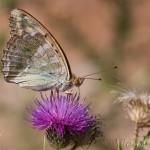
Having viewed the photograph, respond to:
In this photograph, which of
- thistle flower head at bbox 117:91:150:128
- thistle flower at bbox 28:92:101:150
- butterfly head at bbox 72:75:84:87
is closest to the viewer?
thistle flower head at bbox 117:91:150:128

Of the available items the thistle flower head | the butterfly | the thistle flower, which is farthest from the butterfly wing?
the thistle flower head

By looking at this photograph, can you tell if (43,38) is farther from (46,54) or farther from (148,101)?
(148,101)

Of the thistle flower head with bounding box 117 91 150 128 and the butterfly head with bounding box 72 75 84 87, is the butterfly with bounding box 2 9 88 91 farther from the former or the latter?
the thistle flower head with bounding box 117 91 150 128

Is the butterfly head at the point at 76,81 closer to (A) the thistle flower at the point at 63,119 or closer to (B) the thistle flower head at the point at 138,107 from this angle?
(A) the thistle flower at the point at 63,119

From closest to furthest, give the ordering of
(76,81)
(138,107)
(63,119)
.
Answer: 1. (138,107)
2. (63,119)
3. (76,81)

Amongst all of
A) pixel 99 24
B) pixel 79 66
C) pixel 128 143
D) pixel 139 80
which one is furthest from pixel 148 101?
pixel 99 24

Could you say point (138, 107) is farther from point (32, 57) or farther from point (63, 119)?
point (32, 57)

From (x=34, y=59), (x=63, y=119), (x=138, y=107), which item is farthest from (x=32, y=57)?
(x=138, y=107)
